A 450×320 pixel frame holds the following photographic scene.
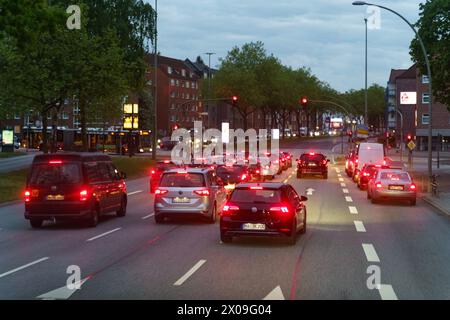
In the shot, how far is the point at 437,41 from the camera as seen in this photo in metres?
42.2

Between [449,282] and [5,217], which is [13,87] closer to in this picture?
[5,217]

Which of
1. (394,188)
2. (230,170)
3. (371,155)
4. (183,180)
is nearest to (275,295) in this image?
(183,180)

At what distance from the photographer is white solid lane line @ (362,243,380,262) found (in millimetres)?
13549

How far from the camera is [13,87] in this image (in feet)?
130

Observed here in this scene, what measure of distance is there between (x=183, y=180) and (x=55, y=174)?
3495 millimetres

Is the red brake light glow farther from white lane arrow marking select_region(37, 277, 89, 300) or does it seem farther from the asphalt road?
white lane arrow marking select_region(37, 277, 89, 300)

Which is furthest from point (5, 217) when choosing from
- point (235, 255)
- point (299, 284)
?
point (299, 284)

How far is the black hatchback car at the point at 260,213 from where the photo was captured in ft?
49.4

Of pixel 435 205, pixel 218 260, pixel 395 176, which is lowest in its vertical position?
A: pixel 435 205

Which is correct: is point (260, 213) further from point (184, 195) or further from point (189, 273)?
point (184, 195)

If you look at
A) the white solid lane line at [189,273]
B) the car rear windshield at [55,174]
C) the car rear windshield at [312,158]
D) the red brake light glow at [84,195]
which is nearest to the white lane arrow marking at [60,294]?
the white solid lane line at [189,273]

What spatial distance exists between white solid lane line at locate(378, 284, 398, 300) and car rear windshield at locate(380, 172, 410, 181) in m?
17.1

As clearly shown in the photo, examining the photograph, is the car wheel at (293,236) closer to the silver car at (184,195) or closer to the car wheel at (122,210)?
the silver car at (184,195)
